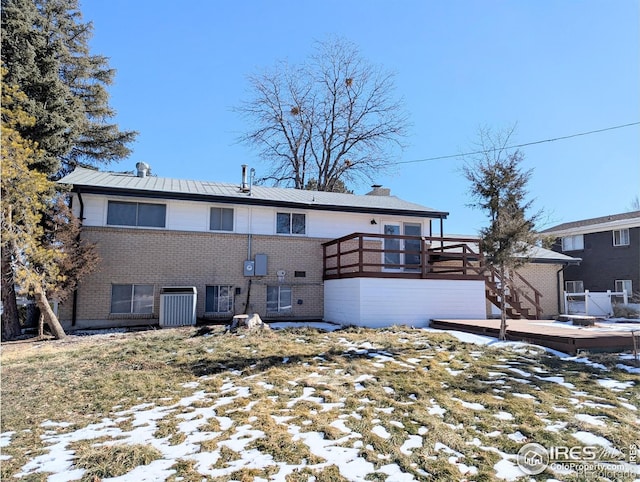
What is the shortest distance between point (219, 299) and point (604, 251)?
23.0 m

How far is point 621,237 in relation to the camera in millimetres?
23406

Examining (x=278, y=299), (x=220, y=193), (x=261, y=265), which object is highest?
(x=220, y=193)

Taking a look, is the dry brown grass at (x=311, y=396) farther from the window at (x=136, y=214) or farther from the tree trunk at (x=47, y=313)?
the window at (x=136, y=214)

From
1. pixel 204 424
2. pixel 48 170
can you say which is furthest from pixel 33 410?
pixel 48 170

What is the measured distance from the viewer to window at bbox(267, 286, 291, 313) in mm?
14719

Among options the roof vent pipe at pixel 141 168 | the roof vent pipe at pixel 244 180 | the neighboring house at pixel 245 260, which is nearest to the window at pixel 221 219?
the neighboring house at pixel 245 260

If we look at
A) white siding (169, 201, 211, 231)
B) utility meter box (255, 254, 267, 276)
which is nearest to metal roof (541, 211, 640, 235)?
utility meter box (255, 254, 267, 276)

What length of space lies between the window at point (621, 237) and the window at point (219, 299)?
22624mm

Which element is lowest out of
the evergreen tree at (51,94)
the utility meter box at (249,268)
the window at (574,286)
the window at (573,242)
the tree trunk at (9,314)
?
the tree trunk at (9,314)

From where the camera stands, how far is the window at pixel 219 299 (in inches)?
551

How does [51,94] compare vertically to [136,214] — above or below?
above

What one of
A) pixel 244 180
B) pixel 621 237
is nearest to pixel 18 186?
pixel 244 180

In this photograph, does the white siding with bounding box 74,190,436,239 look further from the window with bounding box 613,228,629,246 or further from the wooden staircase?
the window with bounding box 613,228,629,246
